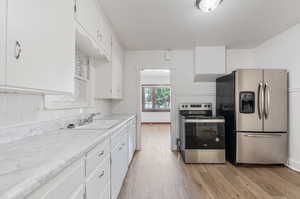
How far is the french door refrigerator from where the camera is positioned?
10.5 feet

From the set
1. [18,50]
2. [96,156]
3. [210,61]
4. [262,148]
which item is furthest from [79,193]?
[210,61]

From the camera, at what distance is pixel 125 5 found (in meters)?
2.42

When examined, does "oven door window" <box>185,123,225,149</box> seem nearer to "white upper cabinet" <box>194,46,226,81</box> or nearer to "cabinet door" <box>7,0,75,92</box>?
"white upper cabinet" <box>194,46,226,81</box>

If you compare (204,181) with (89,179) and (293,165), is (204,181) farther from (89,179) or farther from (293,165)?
(89,179)

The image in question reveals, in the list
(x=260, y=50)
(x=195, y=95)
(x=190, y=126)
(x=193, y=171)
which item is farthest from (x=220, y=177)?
(x=260, y=50)

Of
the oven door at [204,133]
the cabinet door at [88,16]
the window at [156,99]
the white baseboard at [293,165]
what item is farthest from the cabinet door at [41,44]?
the window at [156,99]

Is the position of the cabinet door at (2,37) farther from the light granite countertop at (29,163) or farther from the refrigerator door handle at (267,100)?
the refrigerator door handle at (267,100)

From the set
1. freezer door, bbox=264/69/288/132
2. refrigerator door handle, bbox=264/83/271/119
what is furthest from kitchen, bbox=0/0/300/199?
refrigerator door handle, bbox=264/83/271/119

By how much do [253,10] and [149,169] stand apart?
2741 millimetres

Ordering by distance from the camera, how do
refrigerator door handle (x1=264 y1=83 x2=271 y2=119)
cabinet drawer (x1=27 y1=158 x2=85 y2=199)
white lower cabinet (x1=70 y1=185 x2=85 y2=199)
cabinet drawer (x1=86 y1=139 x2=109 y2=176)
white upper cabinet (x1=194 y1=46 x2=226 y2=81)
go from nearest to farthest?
cabinet drawer (x1=27 y1=158 x2=85 y2=199), white lower cabinet (x1=70 y1=185 x2=85 y2=199), cabinet drawer (x1=86 y1=139 x2=109 y2=176), refrigerator door handle (x1=264 y1=83 x2=271 y2=119), white upper cabinet (x1=194 y1=46 x2=226 y2=81)

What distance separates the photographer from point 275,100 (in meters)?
3.21

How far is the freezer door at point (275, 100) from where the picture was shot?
321cm

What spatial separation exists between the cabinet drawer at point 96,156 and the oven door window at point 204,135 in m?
2.11

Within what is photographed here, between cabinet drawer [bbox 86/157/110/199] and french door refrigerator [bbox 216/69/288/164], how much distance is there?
8.08ft
